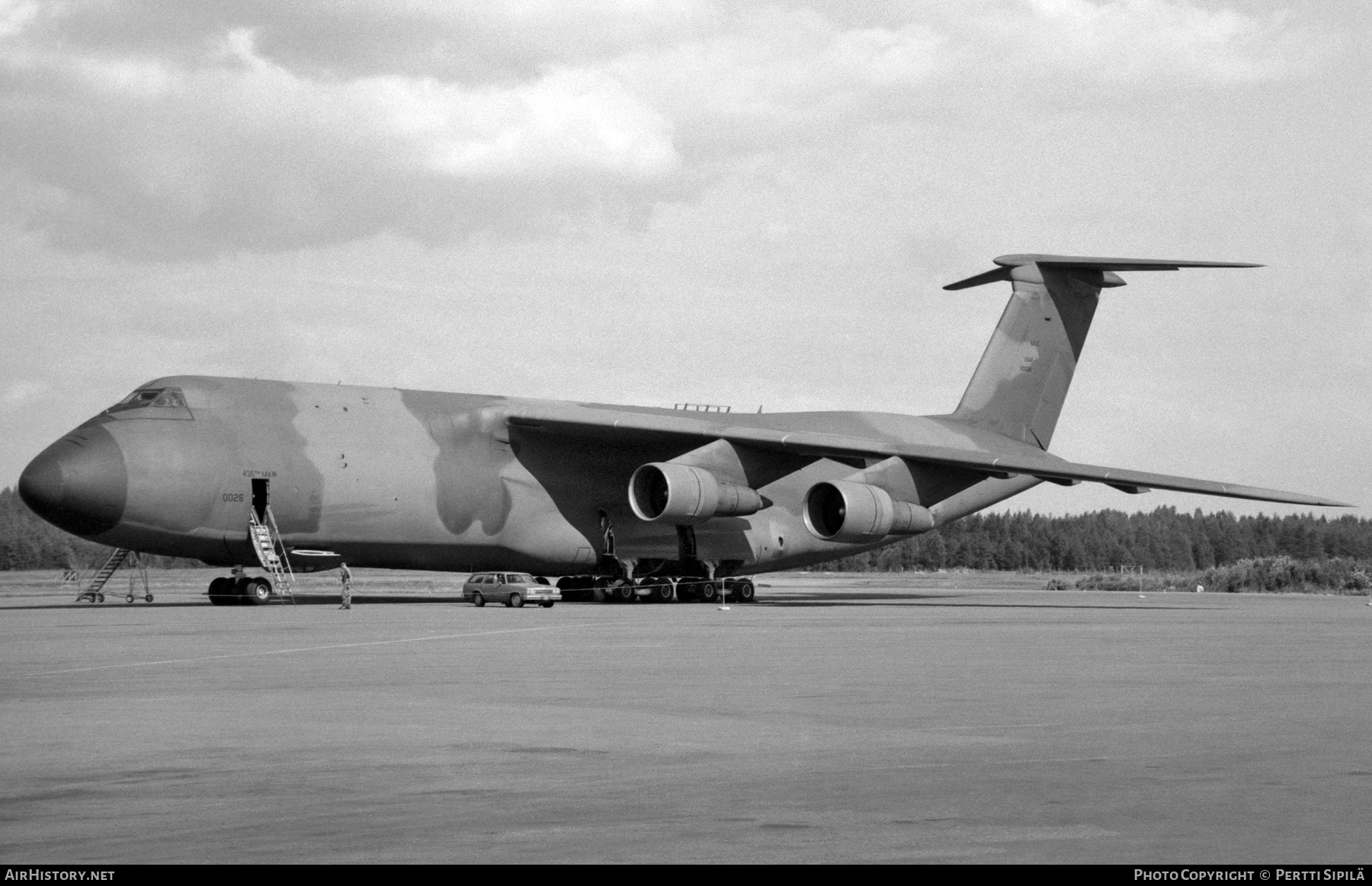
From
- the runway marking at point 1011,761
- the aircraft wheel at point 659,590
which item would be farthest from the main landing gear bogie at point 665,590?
the runway marking at point 1011,761

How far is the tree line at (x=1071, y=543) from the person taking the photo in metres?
69.9

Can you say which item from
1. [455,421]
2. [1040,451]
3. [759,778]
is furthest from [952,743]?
[1040,451]

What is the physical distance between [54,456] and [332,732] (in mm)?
18989

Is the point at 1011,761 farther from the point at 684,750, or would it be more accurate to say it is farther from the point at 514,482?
the point at 514,482

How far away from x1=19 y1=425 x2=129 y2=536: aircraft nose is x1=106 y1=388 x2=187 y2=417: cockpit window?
1.10 metres

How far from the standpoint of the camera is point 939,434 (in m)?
36.8

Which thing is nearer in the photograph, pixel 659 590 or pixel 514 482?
pixel 514 482

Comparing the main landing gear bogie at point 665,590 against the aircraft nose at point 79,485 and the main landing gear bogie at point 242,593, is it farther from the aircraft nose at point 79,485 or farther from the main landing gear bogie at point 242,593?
the aircraft nose at point 79,485

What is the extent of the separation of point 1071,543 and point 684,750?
75.7 m

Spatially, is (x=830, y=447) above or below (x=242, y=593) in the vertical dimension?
above

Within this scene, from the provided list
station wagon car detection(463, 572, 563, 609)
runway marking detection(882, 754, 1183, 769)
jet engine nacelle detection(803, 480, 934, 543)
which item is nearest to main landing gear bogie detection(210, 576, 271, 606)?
station wagon car detection(463, 572, 563, 609)

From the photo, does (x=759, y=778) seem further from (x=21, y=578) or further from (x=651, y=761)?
(x=21, y=578)

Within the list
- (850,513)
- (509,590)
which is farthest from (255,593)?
(850,513)

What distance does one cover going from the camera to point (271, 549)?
1097 inches
